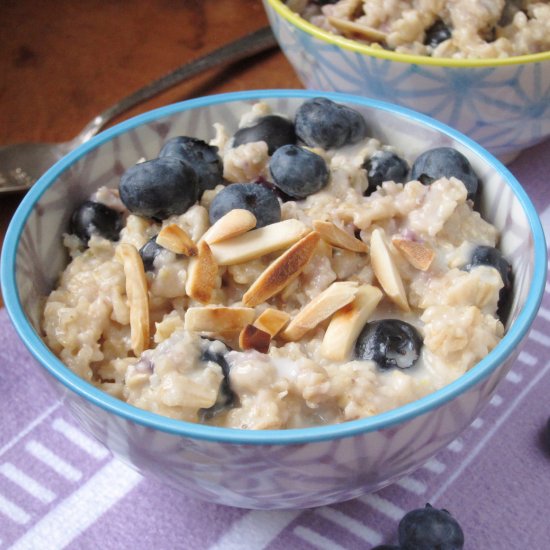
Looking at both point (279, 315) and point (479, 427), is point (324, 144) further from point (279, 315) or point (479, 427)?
point (479, 427)

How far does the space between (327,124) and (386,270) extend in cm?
25

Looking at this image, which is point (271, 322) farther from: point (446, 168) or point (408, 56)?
point (408, 56)

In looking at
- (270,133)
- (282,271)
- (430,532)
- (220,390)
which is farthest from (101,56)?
(430,532)

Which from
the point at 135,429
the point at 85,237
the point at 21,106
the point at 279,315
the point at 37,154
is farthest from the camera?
the point at 21,106

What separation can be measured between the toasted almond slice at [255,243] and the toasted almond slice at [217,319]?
0.07 meters

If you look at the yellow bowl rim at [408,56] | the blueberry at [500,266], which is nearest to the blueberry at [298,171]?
the blueberry at [500,266]

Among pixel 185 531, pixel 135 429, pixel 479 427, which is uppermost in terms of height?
pixel 135 429

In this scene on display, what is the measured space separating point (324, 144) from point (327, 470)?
463 millimetres

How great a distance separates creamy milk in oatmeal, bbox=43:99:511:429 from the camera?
798 millimetres

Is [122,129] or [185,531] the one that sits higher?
[122,129]

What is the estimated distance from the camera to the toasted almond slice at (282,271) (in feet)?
2.89

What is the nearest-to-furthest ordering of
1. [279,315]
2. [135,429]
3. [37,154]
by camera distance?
[135,429]
[279,315]
[37,154]

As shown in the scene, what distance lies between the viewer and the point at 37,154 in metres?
1.51

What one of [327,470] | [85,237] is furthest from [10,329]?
[327,470]
